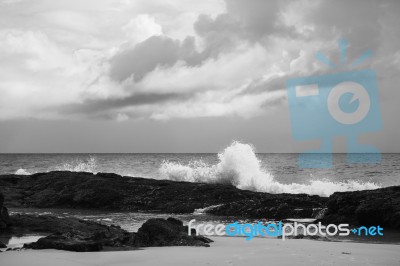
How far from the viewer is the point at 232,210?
17.7 metres

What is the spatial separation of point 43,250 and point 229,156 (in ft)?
75.1

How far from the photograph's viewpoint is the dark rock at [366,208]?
1342 cm

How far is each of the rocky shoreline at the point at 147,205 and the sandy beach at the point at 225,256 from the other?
0.58 m

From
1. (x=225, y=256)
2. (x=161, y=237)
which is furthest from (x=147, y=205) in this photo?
(x=225, y=256)

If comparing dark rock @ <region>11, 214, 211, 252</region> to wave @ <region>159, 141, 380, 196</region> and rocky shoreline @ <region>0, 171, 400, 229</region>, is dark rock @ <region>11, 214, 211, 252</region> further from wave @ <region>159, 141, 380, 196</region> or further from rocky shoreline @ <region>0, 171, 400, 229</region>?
wave @ <region>159, 141, 380, 196</region>

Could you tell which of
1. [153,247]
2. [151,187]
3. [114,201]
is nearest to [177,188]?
[151,187]

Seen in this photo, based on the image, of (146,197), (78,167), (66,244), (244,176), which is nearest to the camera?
(66,244)

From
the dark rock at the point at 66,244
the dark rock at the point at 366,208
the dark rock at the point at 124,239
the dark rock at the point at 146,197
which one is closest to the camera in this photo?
the dark rock at the point at 66,244

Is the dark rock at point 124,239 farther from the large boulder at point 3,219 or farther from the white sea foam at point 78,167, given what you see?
the white sea foam at point 78,167

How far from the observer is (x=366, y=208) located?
45.7 ft

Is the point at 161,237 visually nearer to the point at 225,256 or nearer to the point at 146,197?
the point at 225,256

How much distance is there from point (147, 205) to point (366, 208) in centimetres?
968

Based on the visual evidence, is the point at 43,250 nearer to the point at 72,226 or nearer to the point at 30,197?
the point at 72,226

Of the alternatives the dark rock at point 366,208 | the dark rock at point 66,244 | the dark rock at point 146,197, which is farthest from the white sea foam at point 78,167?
the dark rock at point 66,244
